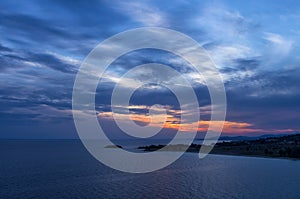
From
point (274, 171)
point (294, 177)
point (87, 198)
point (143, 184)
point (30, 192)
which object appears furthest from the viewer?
point (274, 171)

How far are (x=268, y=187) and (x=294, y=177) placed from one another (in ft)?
45.6

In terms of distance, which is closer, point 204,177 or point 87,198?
point 87,198

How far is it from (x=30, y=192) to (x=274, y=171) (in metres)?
53.0

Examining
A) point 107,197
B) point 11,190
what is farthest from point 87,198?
point 11,190

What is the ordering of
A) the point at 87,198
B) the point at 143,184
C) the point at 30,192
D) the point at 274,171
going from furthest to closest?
the point at 274,171
the point at 143,184
the point at 30,192
the point at 87,198

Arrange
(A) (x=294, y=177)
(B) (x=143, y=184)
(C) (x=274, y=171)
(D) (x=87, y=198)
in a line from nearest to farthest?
(D) (x=87, y=198) → (B) (x=143, y=184) → (A) (x=294, y=177) → (C) (x=274, y=171)

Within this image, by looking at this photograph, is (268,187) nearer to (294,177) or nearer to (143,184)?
(294,177)

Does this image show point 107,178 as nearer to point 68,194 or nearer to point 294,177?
point 68,194

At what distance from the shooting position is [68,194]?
165 ft

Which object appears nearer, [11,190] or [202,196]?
[202,196]

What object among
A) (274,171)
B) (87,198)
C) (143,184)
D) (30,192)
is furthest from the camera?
(274,171)

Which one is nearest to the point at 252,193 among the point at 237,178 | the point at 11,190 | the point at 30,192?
the point at 237,178

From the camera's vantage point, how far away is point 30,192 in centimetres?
5131

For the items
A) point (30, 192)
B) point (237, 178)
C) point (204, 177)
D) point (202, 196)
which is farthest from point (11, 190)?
point (237, 178)
